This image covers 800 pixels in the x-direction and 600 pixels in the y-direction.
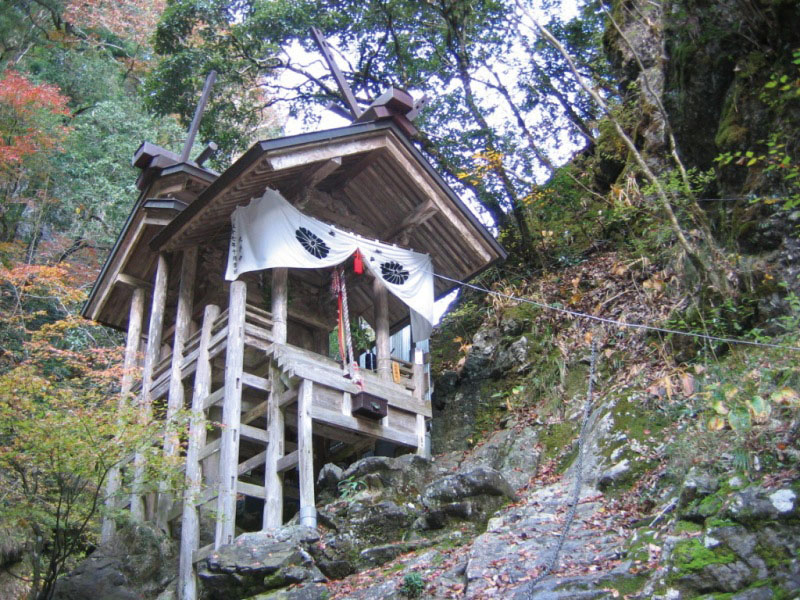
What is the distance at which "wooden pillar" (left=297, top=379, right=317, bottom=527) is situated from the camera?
10773mm

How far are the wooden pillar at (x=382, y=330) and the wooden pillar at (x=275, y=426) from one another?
1859 millimetres

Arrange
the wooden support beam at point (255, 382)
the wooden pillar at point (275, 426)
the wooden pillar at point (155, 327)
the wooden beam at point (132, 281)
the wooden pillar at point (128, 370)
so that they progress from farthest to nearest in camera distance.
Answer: the wooden beam at point (132, 281)
the wooden pillar at point (155, 327)
the wooden pillar at point (128, 370)
the wooden support beam at point (255, 382)
the wooden pillar at point (275, 426)

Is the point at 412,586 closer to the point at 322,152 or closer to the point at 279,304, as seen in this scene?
the point at 279,304

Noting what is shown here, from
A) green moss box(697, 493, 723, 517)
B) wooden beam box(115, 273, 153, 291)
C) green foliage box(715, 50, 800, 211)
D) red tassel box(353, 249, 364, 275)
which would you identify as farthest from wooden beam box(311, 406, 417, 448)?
green foliage box(715, 50, 800, 211)

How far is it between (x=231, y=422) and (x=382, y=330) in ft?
11.6

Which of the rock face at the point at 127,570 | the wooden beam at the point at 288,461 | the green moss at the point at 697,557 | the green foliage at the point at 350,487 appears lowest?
the green moss at the point at 697,557

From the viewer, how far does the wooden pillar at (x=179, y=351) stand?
11992 millimetres

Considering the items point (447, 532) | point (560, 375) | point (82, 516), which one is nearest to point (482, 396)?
point (560, 375)

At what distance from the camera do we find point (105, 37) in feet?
98.6

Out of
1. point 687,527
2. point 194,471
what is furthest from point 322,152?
point 687,527

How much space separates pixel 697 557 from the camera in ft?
22.0

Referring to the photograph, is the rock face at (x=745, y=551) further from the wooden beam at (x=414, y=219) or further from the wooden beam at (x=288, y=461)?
the wooden beam at (x=414, y=219)

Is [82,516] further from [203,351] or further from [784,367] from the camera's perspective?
[784,367]

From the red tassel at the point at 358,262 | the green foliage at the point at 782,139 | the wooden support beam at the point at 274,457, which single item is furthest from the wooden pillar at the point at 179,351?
the green foliage at the point at 782,139
